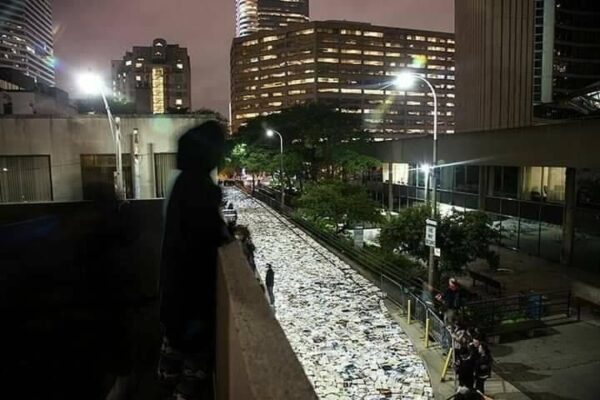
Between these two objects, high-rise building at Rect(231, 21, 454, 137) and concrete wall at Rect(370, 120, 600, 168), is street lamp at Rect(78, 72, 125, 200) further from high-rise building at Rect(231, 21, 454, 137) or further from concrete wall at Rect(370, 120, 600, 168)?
high-rise building at Rect(231, 21, 454, 137)

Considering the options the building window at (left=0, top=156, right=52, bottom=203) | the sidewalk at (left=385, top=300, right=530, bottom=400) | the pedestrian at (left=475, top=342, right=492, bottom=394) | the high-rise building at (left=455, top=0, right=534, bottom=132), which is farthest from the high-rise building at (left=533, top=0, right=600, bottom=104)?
the pedestrian at (left=475, top=342, right=492, bottom=394)

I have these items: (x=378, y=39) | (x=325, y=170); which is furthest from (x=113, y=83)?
Result: (x=325, y=170)

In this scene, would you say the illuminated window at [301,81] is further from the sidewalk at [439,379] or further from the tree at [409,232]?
the sidewalk at [439,379]

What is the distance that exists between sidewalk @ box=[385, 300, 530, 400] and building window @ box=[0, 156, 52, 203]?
54.4ft

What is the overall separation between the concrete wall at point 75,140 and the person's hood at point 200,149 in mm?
18715

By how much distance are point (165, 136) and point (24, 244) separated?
16504 mm

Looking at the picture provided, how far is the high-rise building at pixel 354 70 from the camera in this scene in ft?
498

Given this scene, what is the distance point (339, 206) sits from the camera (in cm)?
3017

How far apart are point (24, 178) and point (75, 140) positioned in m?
2.64

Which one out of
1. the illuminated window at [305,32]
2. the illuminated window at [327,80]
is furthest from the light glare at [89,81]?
the illuminated window at [305,32]

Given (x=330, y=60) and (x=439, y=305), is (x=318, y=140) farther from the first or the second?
(x=330, y=60)

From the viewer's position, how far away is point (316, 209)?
101 feet

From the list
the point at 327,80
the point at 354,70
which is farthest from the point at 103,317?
the point at 354,70

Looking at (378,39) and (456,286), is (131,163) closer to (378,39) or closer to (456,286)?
(456,286)
